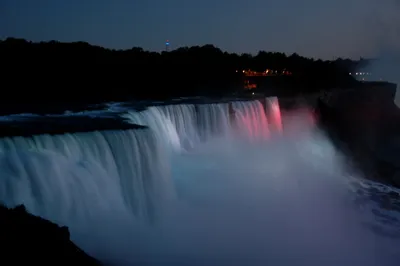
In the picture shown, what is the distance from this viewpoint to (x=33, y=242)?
5117 millimetres

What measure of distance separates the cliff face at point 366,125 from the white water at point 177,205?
780 cm

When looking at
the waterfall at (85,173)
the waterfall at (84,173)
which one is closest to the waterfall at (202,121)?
the waterfall at (85,173)

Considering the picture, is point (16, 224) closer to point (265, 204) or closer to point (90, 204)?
point (90, 204)

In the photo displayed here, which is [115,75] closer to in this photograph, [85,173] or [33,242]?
[85,173]

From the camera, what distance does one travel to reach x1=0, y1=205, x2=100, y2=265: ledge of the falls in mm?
4926

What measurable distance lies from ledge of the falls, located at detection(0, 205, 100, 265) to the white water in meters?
2.09

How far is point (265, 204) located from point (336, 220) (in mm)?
1966

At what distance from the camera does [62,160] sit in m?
8.54

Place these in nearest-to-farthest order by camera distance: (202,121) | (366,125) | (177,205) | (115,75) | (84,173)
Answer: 1. (84,173)
2. (177,205)
3. (202,121)
4. (366,125)
5. (115,75)

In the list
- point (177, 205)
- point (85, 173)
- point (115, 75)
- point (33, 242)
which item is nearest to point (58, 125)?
point (85, 173)

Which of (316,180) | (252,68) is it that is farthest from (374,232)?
(252,68)

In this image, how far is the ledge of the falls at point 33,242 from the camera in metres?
4.93

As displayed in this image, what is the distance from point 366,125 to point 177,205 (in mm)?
22680

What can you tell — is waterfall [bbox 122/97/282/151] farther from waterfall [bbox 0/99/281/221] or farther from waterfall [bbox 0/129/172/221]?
waterfall [bbox 0/129/172/221]
